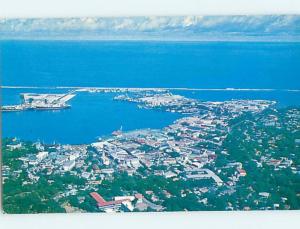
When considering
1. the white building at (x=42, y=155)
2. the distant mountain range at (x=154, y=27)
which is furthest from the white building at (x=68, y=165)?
the distant mountain range at (x=154, y=27)

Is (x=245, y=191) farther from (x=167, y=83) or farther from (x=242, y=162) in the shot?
(x=167, y=83)

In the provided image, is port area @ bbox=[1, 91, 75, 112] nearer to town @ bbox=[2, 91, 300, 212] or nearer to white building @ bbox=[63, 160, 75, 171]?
town @ bbox=[2, 91, 300, 212]

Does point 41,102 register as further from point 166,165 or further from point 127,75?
point 166,165

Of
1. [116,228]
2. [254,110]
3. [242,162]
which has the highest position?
[254,110]

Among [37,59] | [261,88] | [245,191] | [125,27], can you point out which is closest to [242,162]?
[245,191]

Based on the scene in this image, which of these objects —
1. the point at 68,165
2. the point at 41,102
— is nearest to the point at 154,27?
the point at 41,102

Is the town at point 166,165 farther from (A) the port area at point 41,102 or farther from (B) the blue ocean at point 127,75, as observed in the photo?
(A) the port area at point 41,102
